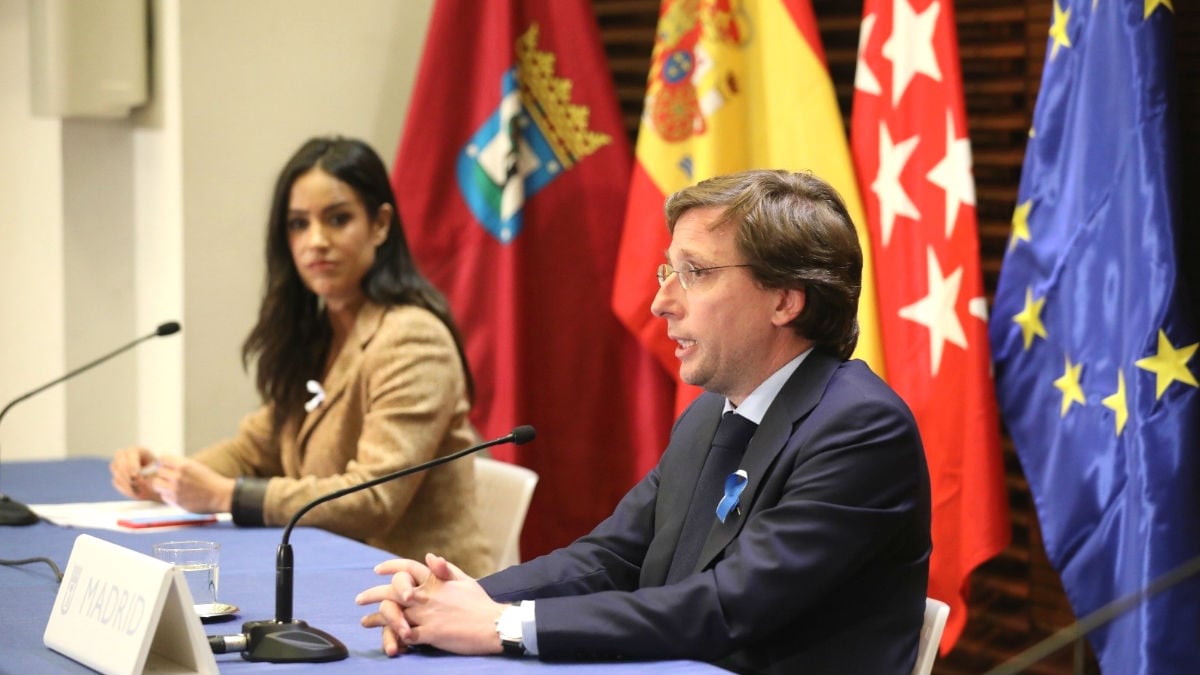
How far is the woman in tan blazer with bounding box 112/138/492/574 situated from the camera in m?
3.12

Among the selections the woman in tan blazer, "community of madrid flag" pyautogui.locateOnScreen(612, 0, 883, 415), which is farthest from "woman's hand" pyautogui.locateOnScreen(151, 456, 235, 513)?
"community of madrid flag" pyautogui.locateOnScreen(612, 0, 883, 415)

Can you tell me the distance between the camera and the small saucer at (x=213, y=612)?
85.1 inches

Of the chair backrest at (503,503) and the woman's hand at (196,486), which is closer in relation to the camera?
the woman's hand at (196,486)

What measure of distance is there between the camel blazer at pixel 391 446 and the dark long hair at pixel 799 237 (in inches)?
45.7

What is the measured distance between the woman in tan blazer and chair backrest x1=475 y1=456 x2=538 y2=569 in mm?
116

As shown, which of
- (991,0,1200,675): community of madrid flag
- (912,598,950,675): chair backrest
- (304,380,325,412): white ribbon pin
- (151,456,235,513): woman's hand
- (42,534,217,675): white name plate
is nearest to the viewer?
(42,534,217,675): white name plate

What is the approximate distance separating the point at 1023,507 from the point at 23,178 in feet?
11.0

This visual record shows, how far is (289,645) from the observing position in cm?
194

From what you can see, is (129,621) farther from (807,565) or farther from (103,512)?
(103,512)

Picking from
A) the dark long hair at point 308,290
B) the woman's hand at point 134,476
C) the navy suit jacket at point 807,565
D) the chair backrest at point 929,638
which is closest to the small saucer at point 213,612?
the navy suit jacket at point 807,565

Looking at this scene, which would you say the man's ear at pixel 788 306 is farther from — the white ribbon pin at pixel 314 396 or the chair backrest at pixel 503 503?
the white ribbon pin at pixel 314 396

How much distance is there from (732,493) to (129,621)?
0.88 metres

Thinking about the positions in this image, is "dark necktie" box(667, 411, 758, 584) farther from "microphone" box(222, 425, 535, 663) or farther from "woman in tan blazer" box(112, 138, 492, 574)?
"woman in tan blazer" box(112, 138, 492, 574)

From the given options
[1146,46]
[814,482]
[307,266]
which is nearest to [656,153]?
[307,266]
